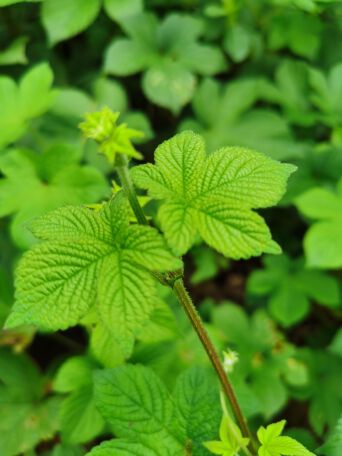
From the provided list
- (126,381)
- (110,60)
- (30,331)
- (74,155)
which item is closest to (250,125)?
(110,60)

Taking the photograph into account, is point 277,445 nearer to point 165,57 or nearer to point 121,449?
point 121,449

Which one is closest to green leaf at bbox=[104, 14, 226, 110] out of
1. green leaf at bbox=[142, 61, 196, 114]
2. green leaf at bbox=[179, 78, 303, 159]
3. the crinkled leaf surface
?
green leaf at bbox=[142, 61, 196, 114]

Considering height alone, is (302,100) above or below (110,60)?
below

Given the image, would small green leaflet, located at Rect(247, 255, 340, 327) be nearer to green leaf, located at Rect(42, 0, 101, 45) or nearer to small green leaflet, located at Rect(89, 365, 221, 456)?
small green leaflet, located at Rect(89, 365, 221, 456)

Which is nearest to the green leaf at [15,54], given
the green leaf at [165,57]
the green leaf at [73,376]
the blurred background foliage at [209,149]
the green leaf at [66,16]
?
the blurred background foliage at [209,149]

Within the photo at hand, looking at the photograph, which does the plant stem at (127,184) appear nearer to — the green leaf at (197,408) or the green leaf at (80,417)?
the green leaf at (197,408)

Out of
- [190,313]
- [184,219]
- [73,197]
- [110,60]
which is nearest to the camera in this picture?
[184,219]

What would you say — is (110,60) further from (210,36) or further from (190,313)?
(190,313)
